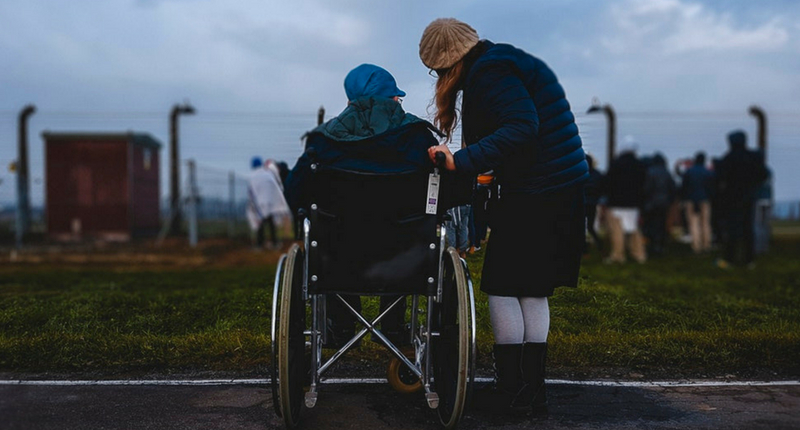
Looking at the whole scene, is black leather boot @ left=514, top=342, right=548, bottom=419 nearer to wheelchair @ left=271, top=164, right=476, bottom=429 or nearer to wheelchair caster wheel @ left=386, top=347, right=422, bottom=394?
wheelchair @ left=271, top=164, right=476, bottom=429

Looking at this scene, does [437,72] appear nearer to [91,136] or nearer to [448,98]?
[448,98]

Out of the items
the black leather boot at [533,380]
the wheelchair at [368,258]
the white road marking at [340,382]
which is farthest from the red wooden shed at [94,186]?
the black leather boot at [533,380]

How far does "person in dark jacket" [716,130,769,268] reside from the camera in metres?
10.5

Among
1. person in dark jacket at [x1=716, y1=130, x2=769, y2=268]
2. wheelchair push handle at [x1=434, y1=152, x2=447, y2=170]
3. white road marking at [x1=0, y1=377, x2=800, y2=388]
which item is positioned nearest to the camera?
wheelchair push handle at [x1=434, y1=152, x2=447, y2=170]

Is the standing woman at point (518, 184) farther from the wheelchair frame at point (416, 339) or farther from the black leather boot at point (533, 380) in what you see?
the wheelchair frame at point (416, 339)

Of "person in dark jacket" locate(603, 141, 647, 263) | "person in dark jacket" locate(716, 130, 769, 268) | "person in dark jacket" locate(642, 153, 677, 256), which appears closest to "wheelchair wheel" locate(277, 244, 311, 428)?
"person in dark jacket" locate(716, 130, 769, 268)

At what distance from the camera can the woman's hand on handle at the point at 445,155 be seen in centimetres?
320

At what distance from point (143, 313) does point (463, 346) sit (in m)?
3.34

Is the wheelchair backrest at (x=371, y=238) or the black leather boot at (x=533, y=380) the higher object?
the wheelchair backrest at (x=371, y=238)

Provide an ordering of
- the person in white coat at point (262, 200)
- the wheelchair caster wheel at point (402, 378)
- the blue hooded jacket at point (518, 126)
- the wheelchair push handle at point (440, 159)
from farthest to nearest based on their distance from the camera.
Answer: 1. the person in white coat at point (262, 200)
2. the wheelchair caster wheel at point (402, 378)
3. the blue hooded jacket at point (518, 126)
4. the wheelchair push handle at point (440, 159)

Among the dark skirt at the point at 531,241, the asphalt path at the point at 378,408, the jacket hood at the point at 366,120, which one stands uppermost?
the jacket hood at the point at 366,120

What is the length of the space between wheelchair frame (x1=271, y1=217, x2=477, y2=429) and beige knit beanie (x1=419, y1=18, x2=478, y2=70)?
0.74 meters

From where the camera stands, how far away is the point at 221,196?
56.1 feet

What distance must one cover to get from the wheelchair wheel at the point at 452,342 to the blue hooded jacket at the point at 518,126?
0.44 m
